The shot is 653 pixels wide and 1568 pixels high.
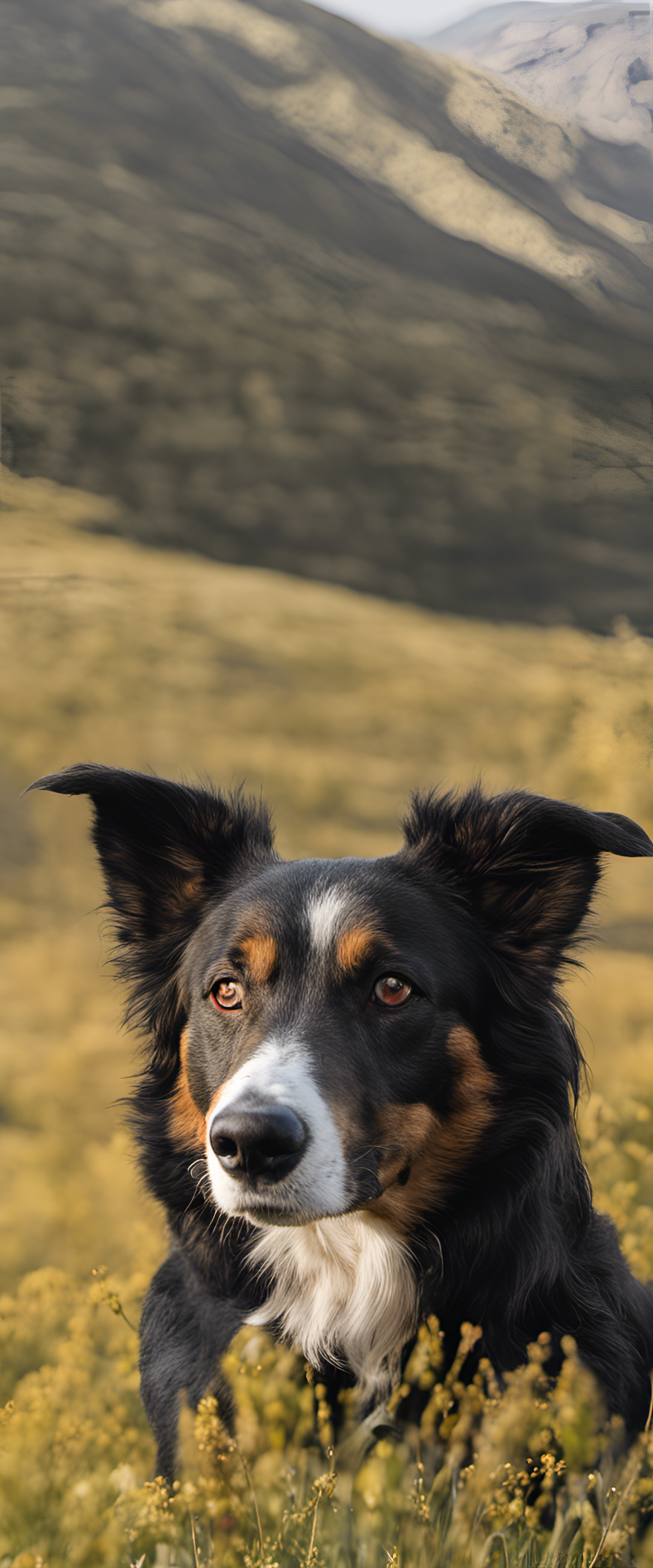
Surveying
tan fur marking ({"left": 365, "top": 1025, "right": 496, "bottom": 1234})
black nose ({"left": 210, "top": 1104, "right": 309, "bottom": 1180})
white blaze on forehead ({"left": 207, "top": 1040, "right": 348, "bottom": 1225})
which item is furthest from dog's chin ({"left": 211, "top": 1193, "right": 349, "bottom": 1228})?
tan fur marking ({"left": 365, "top": 1025, "right": 496, "bottom": 1234})

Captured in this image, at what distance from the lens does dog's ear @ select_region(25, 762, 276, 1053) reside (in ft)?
13.4

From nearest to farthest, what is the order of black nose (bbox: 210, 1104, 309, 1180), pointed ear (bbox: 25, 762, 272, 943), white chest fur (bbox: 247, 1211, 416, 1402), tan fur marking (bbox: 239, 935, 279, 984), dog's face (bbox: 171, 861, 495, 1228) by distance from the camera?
black nose (bbox: 210, 1104, 309, 1180)
dog's face (bbox: 171, 861, 495, 1228)
tan fur marking (bbox: 239, 935, 279, 984)
white chest fur (bbox: 247, 1211, 416, 1402)
pointed ear (bbox: 25, 762, 272, 943)

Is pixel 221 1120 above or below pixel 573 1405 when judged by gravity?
above

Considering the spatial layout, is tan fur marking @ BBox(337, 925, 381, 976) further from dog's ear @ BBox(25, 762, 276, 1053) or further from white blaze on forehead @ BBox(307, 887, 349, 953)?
dog's ear @ BBox(25, 762, 276, 1053)

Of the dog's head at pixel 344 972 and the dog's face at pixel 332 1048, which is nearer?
the dog's face at pixel 332 1048

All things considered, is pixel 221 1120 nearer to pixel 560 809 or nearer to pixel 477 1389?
pixel 477 1389

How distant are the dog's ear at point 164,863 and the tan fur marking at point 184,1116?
8.0 inches

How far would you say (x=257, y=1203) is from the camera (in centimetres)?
308

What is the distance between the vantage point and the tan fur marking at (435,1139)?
343 cm

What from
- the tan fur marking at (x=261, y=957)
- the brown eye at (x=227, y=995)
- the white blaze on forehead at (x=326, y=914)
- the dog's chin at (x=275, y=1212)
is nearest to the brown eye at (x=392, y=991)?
the white blaze on forehead at (x=326, y=914)

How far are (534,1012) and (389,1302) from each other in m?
1.01

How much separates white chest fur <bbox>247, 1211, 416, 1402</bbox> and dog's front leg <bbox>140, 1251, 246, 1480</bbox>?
132mm

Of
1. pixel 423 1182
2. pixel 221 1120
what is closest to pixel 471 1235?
pixel 423 1182

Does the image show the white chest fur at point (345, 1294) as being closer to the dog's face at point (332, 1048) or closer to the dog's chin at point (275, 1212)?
the dog's face at point (332, 1048)
